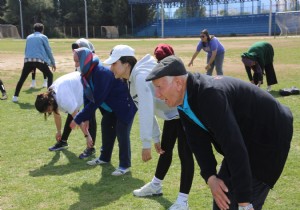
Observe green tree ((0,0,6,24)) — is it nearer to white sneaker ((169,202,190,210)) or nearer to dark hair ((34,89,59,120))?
dark hair ((34,89,59,120))

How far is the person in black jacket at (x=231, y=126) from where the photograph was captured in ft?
7.97

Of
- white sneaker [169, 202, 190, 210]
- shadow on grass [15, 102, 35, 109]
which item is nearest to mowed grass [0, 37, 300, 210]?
white sneaker [169, 202, 190, 210]

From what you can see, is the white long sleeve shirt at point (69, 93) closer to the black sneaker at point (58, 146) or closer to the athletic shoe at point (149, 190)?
the black sneaker at point (58, 146)

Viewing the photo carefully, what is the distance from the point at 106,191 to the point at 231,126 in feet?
9.81

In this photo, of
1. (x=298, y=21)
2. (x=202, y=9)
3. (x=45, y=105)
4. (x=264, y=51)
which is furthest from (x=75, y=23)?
(x=45, y=105)

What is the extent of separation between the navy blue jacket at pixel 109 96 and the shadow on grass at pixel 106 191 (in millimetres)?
774

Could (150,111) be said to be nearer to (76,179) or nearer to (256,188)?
(256,188)

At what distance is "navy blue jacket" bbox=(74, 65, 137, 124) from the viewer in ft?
17.0

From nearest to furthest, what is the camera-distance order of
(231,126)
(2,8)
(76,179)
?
(231,126) → (76,179) → (2,8)

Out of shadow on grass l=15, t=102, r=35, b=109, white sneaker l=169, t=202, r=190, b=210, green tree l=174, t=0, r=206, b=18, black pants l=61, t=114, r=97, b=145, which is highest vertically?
green tree l=174, t=0, r=206, b=18

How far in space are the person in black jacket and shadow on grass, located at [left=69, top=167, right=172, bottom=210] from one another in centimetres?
202

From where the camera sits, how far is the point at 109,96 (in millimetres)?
5410

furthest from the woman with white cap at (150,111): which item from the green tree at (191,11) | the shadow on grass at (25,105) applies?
the green tree at (191,11)

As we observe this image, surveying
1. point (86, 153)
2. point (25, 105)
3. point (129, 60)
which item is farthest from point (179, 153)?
point (25, 105)
